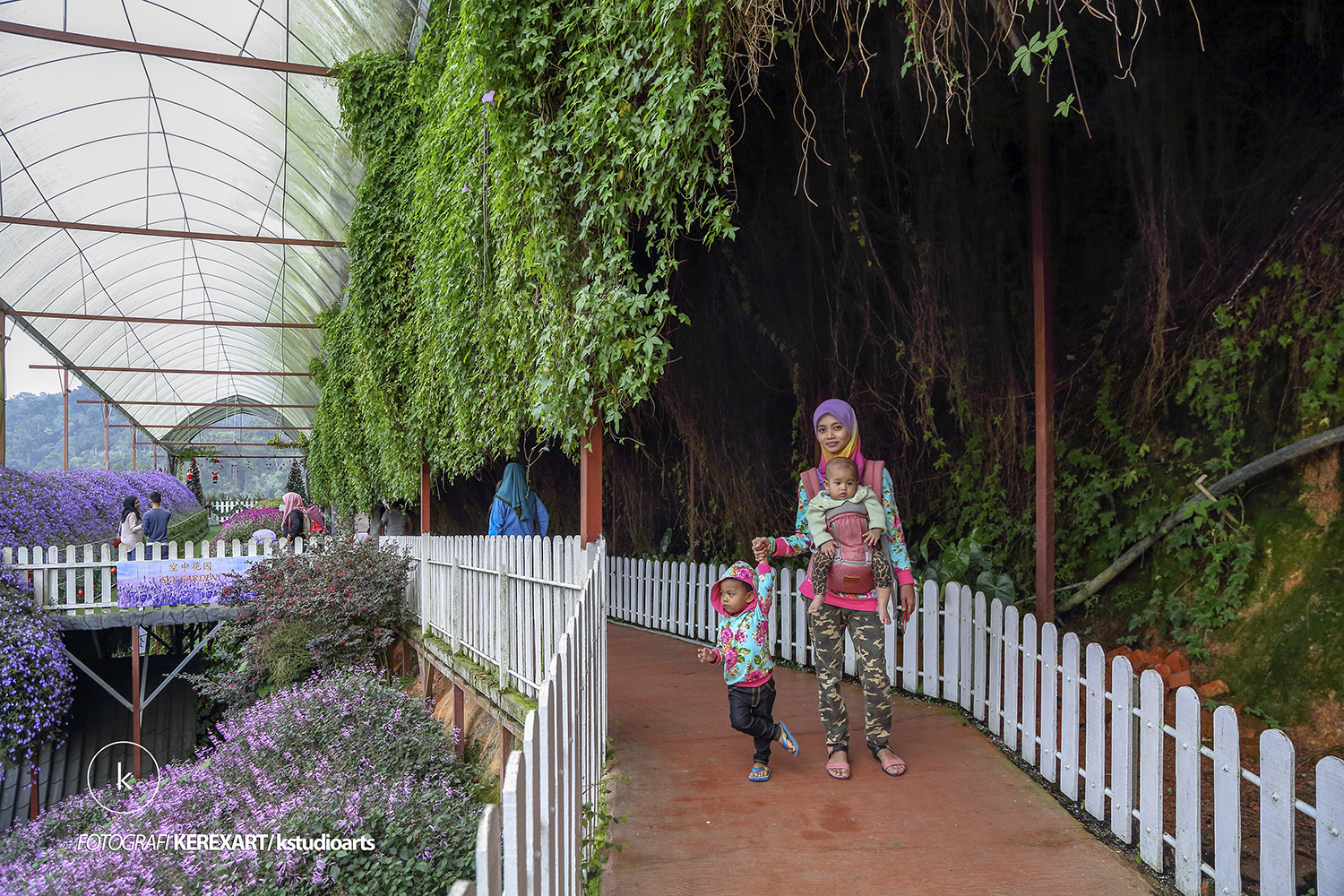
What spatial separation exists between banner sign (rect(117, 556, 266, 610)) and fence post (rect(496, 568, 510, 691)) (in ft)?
18.9

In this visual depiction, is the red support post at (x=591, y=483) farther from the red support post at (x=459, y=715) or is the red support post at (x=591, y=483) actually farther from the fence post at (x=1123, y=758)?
the fence post at (x=1123, y=758)

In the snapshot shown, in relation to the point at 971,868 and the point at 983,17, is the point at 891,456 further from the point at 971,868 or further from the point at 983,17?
the point at 971,868

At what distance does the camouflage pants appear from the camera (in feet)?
12.2

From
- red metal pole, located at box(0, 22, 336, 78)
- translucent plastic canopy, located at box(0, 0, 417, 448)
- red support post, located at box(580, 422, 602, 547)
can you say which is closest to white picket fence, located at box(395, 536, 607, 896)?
red support post, located at box(580, 422, 602, 547)

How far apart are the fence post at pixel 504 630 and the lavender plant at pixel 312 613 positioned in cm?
373

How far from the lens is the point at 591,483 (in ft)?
18.0

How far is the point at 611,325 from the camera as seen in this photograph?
15.8ft

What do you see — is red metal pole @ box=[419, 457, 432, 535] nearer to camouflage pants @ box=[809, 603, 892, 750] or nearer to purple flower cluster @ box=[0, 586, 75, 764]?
purple flower cluster @ box=[0, 586, 75, 764]

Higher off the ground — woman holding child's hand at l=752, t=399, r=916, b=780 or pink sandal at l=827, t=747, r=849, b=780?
woman holding child's hand at l=752, t=399, r=916, b=780

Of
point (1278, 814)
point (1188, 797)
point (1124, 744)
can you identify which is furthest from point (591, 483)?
point (1278, 814)

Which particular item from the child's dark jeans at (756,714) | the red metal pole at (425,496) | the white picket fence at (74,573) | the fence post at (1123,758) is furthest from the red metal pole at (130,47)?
the fence post at (1123,758)

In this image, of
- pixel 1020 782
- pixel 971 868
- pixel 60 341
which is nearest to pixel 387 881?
pixel 971 868

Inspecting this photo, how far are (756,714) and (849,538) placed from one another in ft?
3.20

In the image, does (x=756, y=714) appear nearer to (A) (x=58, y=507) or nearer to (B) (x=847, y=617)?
(B) (x=847, y=617)
